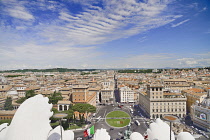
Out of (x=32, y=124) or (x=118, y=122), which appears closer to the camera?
(x=32, y=124)

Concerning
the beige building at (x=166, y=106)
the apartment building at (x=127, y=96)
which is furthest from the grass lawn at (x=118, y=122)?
the apartment building at (x=127, y=96)

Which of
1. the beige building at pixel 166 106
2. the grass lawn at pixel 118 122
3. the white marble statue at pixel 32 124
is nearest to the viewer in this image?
the white marble statue at pixel 32 124

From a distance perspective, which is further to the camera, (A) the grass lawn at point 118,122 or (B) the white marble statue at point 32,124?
(A) the grass lawn at point 118,122

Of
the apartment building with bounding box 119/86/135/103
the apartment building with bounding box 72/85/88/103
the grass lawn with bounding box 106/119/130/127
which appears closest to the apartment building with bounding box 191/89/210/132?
the grass lawn with bounding box 106/119/130/127

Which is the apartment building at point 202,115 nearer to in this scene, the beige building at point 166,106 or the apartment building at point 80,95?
the beige building at point 166,106

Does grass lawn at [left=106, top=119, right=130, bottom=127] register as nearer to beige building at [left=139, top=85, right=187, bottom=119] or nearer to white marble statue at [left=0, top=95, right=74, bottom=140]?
beige building at [left=139, top=85, right=187, bottom=119]

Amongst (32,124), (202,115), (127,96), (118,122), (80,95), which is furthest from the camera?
(127,96)

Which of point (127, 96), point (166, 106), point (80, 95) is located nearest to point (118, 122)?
point (166, 106)

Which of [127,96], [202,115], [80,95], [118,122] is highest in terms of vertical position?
[80,95]

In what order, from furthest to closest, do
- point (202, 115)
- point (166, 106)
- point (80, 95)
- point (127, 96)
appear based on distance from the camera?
1. point (127, 96)
2. point (80, 95)
3. point (166, 106)
4. point (202, 115)

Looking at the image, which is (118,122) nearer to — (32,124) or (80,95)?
(80,95)

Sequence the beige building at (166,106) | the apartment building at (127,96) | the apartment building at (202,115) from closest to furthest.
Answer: the apartment building at (202,115)
the beige building at (166,106)
the apartment building at (127,96)
